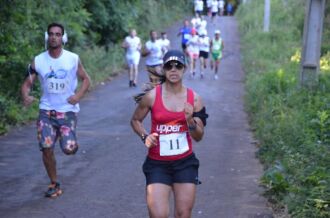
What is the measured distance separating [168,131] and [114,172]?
4202 millimetres

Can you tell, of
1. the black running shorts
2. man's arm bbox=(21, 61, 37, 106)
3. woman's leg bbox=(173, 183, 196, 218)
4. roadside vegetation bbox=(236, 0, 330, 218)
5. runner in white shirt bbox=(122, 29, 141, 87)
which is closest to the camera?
woman's leg bbox=(173, 183, 196, 218)

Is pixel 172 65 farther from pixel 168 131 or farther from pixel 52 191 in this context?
pixel 52 191

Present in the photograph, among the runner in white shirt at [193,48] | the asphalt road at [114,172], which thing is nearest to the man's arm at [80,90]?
the asphalt road at [114,172]

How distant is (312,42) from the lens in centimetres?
1374

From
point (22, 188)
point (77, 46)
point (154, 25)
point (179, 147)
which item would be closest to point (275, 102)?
point (22, 188)

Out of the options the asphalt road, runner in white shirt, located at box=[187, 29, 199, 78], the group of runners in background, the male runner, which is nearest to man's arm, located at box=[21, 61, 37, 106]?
the male runner

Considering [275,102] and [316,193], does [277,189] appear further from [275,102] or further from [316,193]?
[275,102]

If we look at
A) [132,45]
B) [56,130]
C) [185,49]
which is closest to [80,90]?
[56,130]

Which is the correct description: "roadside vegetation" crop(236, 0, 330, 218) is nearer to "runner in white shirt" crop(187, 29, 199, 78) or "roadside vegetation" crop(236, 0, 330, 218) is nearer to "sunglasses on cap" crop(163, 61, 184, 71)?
"runner in white shirt" crop(187, 29, 199, 78)

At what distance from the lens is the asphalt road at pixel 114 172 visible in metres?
7.95

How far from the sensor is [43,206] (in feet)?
26.1

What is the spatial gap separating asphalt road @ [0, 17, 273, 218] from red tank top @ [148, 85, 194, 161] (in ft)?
6.59

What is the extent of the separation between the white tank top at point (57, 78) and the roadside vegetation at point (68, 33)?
17.1 feet

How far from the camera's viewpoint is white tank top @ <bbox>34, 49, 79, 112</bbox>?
7.99 meters
